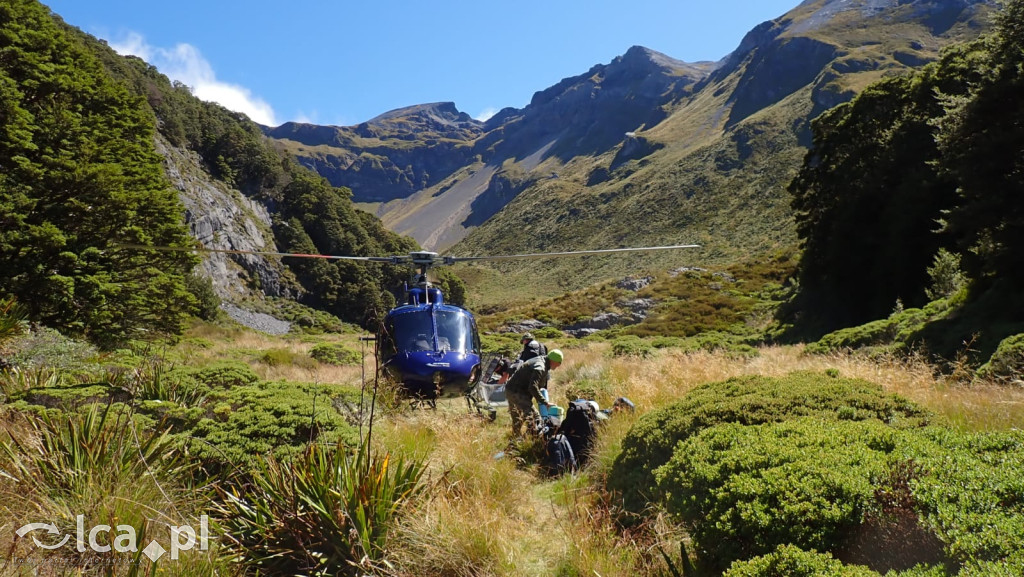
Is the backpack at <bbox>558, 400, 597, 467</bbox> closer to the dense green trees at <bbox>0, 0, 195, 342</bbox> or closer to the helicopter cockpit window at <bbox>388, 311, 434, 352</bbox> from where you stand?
the helicopter cockpit window at <bbox>388, 311, 434, 352</bbox>

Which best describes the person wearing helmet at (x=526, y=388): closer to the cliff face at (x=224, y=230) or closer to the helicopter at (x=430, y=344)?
the helicopter at (x=430, y=344)

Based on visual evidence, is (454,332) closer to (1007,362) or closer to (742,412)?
(742,412)

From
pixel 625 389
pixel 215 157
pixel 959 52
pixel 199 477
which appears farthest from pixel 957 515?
pixel 215 157

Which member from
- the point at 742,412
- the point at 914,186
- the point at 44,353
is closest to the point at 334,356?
the point at 44,353

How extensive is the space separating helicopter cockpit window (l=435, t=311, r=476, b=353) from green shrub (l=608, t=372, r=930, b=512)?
5.07 metres

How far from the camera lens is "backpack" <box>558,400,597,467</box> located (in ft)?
20.1

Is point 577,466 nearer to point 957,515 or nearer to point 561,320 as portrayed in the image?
point 957,515

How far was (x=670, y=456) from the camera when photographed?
4.25 m

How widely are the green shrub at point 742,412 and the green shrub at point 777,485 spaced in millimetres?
415

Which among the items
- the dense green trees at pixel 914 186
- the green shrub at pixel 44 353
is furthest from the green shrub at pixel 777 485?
the dense green trees at pixel 914 186

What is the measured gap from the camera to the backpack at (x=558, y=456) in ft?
19.2

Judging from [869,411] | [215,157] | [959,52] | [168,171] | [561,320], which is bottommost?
[561,320]

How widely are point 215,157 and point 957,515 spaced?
66.7 metres

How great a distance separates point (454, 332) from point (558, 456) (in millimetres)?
4382
